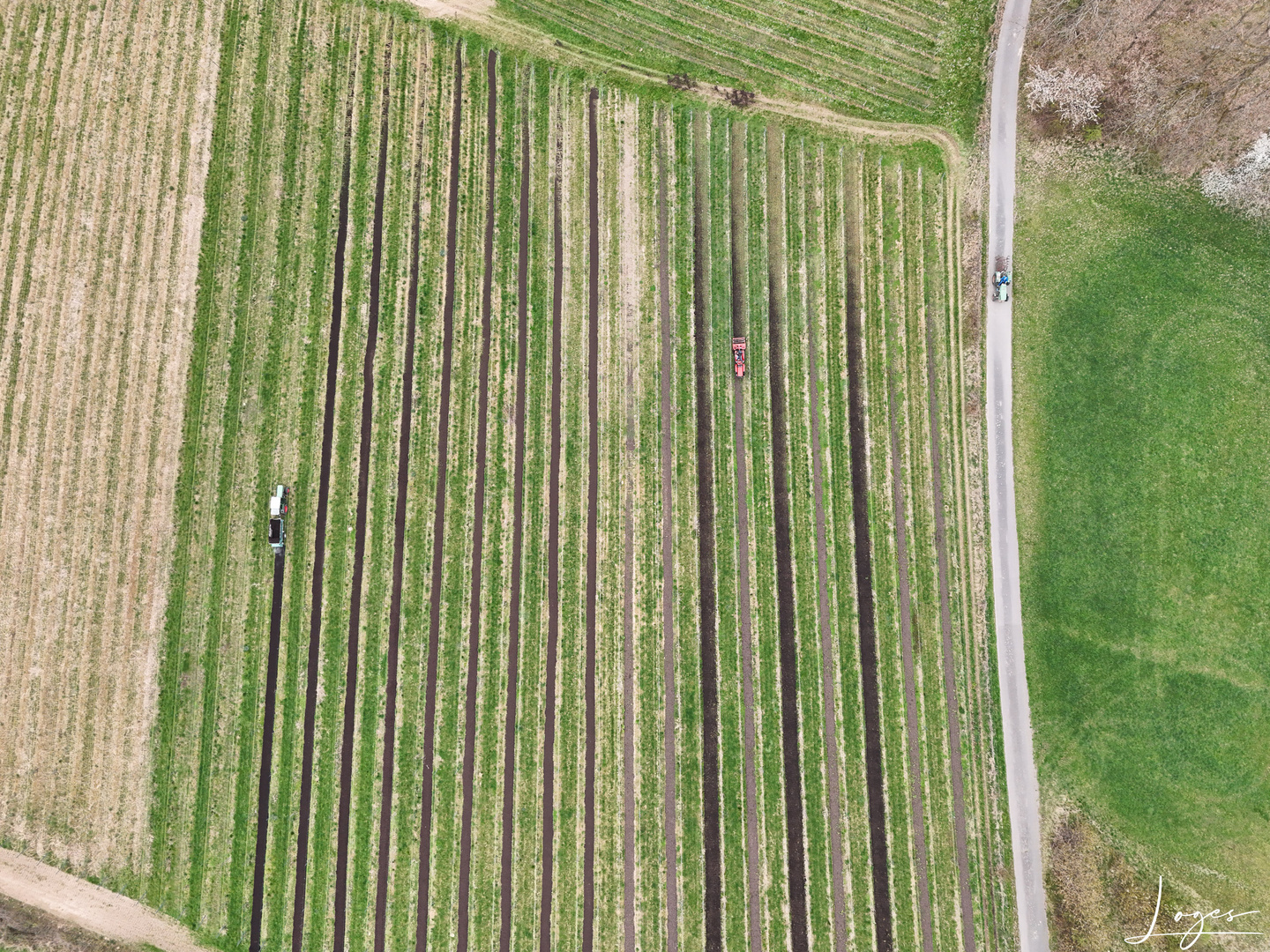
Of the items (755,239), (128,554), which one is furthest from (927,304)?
(128,554)

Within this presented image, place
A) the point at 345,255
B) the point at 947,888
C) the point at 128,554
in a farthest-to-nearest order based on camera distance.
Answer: the point at 345,255
the point at 128,554
the point at 947,888

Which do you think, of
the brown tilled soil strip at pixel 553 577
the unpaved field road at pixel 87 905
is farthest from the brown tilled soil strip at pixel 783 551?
the unpaved field road at pixel 87 905

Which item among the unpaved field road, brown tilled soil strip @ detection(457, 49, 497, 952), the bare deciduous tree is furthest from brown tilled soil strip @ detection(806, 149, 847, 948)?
the unpaved field road

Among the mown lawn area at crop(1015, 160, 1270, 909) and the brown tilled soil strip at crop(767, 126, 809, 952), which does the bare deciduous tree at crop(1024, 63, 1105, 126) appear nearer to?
the mown lawn area at crop(1015, 160, 1270, 909)

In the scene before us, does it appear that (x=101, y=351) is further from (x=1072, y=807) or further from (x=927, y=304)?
(x=1072, y=807)

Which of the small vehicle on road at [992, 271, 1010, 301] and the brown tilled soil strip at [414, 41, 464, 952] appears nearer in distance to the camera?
the brown tilled soil strip at [414, 41, 464, 952]

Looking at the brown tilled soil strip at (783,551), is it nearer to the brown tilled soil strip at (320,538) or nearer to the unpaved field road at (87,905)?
the brown tilled soil strip at (320,538)
